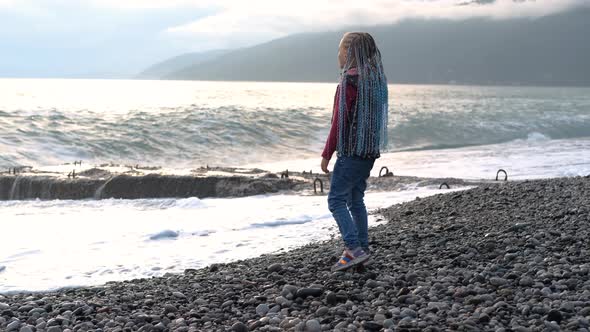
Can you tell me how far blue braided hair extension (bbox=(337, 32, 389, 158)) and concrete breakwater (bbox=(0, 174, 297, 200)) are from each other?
303 inches

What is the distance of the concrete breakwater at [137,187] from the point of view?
12945 millimetres

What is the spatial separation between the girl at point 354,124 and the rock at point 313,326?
4.34 ft

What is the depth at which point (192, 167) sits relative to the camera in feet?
66.0

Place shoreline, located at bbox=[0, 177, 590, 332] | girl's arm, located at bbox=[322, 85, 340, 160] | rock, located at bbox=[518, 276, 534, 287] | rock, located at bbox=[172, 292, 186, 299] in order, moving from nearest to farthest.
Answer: shoreline, located at bbox=[0, 177, 590, 332] → rock, located at bbox=[518, 276, 534, 287] → rock, located at bbox=[172, 292, 186, 299] → girl's arm, located at bbox=[322, 85, 340, 160]

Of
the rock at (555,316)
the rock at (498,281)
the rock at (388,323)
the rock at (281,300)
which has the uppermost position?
the rock at (498,281)

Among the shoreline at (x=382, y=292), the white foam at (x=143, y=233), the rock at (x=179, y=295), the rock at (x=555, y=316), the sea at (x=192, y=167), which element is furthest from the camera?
the sea at (x=192, y=167)

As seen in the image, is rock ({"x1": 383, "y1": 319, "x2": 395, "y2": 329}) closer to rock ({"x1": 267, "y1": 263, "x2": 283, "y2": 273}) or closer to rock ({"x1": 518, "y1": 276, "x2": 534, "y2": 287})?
rock ({"x1": 518, "y1": 276, "x2": 534, "y2": 287})

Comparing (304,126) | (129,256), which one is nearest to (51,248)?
(129,256)

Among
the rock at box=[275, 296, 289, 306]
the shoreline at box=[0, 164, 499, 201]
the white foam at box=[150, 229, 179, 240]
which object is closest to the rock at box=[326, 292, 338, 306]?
the rock at box=[275, 296, 289, 306]

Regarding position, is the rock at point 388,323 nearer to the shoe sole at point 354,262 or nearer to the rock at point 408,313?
the rock at point 408,313

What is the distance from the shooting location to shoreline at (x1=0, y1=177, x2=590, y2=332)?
13.2 ft

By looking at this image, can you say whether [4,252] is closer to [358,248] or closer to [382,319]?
[358,248]


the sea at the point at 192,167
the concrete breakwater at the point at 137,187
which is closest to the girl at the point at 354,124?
the sea at the point at 192,167

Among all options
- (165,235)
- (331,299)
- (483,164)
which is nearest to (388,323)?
(331,299)
